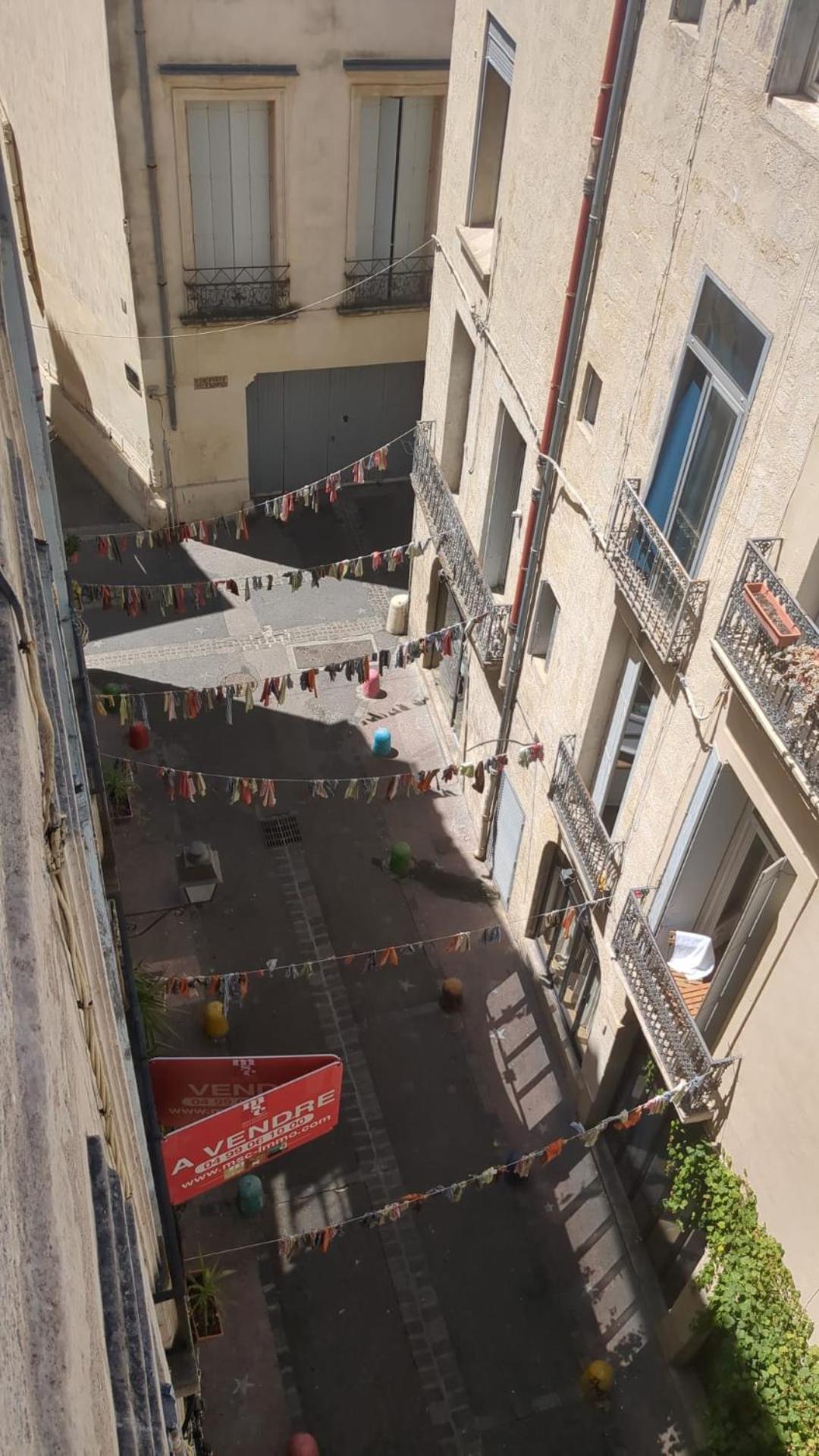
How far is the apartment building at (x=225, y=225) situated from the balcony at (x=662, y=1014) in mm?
17103

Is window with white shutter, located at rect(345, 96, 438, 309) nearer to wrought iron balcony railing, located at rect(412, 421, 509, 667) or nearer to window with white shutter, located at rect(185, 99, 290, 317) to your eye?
window with white shutter, located at rect(185, 99, 290, 317)

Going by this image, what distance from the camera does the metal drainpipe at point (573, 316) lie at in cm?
1353

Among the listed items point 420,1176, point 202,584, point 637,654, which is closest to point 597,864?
point 637,654

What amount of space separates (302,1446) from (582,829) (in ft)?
27.9

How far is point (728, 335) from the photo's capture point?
12047mm

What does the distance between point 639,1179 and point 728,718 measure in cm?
822

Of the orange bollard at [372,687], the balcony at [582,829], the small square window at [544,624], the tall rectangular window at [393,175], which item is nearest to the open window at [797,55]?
the small square window at [544,624]

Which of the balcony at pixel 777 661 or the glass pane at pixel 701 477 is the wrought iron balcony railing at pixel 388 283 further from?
the balcony at pixel 777 661

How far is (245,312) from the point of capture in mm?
26141

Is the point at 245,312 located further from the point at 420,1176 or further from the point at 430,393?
the point at 420,1176

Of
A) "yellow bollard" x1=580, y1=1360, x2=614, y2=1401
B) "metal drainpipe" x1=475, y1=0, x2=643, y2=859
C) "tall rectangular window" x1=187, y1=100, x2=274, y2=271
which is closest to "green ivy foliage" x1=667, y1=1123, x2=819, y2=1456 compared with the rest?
"yellow bollard" x1=580, y1=1360, x2=614, y2=1401

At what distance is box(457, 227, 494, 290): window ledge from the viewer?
1908 centimetres

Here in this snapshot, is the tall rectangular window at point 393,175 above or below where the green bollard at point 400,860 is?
above

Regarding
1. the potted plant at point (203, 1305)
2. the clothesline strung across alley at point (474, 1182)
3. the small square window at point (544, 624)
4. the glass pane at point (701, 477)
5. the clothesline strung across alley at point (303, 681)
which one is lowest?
the potted plant at point (203, 1305)
